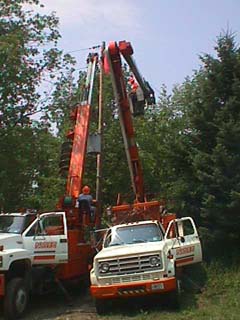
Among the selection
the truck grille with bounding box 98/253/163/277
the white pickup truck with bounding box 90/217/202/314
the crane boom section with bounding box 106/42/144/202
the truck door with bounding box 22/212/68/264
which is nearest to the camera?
the white pickup truck with bounding box 90/217/202/314

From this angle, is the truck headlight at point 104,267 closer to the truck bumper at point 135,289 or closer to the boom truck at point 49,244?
the truck bumper at point 135,289

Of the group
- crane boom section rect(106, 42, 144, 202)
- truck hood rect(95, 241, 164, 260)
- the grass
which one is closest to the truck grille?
truck hood rect(95, 241, 164, 260)

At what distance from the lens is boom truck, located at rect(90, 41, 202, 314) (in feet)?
39.0

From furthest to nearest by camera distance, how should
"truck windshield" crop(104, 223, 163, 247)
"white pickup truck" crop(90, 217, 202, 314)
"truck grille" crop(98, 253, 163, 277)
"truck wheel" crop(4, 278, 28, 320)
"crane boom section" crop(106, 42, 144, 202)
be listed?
"crane boom section" crop(106, 42, 144, 202) < "truck windshield" crop(104, 223, 163, 247) < "truck grille" crop(98, 253, 163, 277) < "white pickup truck" crop(90, 217, 202, 314) < "truck wheel" crop(4, 278, 28, 320)

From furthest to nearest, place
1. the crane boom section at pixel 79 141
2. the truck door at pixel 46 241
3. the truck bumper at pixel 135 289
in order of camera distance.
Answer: the crane boom section at pixel 79 141 → the truck door at pixel 46 241 → the truck bumper at pixel 135 289

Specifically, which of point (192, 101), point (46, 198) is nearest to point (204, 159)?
point (192, 101)

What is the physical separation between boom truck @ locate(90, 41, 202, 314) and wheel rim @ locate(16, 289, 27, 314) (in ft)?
5.27

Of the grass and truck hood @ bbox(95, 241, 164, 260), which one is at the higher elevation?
truck hood @ bbox(95, 241, 164, 260)

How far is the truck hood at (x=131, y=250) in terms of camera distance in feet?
40.2

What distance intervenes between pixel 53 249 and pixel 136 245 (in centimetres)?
215

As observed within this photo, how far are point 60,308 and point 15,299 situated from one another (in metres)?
2.08

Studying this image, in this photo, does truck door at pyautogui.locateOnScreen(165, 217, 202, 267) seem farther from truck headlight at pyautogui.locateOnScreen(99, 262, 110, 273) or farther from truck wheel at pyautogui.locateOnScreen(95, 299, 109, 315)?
truck wheel at pyautogui.locateOnScreen(95, 299, 109, 315)

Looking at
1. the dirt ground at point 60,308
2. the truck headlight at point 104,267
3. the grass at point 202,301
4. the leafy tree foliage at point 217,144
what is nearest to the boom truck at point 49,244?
the dirt ground at point 60,308

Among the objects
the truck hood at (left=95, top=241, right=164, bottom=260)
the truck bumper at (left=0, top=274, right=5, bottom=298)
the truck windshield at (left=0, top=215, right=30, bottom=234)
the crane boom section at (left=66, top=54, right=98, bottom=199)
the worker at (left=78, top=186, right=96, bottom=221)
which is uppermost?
the crane boom section at (left=66, top=54, right=98, bottom=199)
